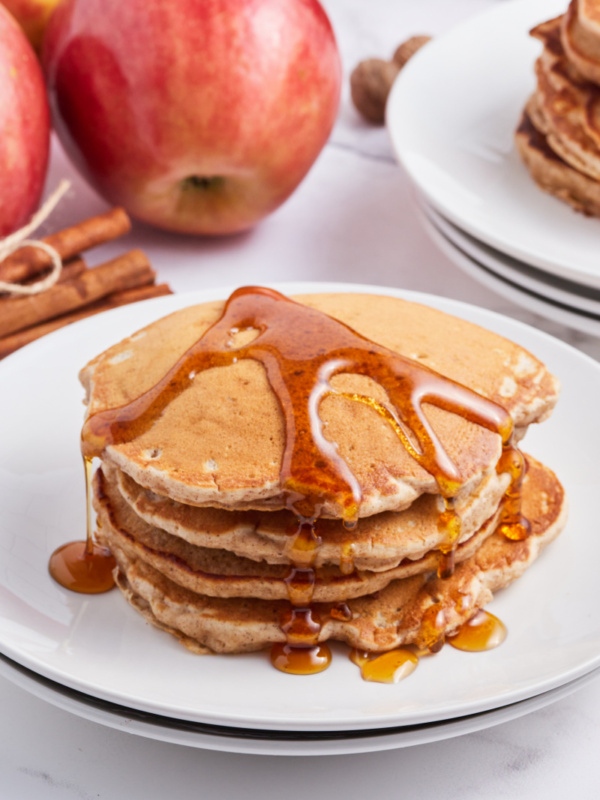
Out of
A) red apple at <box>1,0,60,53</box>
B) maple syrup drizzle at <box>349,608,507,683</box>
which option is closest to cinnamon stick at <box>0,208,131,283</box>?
red apple at <box>1,0,60,53</box>

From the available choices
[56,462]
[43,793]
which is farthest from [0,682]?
[56,462]

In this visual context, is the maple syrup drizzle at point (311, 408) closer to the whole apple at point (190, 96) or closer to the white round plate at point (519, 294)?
the white round plate at point (519, 294)

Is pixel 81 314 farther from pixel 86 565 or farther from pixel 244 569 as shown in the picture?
pixel 244 569

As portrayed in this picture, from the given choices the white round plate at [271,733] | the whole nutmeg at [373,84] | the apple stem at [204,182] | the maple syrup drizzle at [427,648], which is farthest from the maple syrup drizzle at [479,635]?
the whole nutmeg at [373,84]

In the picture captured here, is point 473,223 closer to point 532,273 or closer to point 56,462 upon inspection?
point 532,273

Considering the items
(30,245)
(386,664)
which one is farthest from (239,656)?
(30,245)

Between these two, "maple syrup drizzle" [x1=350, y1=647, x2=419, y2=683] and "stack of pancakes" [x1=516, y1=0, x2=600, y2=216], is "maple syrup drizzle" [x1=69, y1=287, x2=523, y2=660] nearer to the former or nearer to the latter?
"maple syrup drizzle" [x1=350, y1=647, x2=419, y2=683]

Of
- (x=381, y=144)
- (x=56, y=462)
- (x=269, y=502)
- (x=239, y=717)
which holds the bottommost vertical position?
(x=381, y=144)
